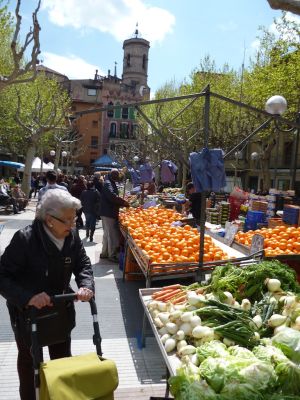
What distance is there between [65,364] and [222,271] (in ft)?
7.47

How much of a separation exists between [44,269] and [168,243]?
3.82 m

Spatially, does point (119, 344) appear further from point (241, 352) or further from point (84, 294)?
point (241, 352)

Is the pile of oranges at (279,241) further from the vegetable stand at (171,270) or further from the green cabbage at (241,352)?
the green cabbage at (241,352)

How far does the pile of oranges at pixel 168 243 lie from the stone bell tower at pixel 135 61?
71926 millimetres

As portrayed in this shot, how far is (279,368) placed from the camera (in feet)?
8.24

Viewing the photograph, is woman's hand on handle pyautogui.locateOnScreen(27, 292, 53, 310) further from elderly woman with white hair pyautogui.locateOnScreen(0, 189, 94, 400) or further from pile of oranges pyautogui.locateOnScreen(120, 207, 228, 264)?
pile of oranges pyautogui.locateOnScreen(120, 207, 228, 264)

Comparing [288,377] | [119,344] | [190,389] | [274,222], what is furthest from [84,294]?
[274,222]

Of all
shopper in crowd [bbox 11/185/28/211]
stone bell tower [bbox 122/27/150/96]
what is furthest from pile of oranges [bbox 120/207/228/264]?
stone bell tower [bbox 122/27/150/96]

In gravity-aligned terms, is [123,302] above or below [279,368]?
below

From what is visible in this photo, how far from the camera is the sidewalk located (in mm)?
3795

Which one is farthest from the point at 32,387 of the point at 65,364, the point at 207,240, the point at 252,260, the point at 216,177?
the point at 207,240

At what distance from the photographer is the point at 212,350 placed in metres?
2.82

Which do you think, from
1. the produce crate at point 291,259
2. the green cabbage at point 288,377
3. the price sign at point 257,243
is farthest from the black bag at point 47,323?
the produce crate at point 291,259

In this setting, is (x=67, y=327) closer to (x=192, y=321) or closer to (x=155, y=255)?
(x=192, y=321)
